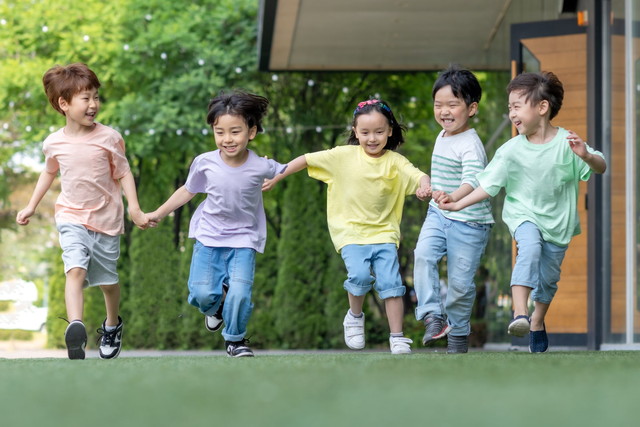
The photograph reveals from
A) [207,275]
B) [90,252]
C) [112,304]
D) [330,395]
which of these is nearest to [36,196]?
[90,252]

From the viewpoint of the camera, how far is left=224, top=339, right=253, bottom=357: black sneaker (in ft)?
19.8

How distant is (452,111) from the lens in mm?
6219

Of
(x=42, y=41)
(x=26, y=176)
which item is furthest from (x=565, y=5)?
(x=26, y=176)

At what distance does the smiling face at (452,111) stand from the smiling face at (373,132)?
30 centimetres

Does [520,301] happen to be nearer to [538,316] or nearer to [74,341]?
[538,316]

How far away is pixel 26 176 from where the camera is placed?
2403 cm

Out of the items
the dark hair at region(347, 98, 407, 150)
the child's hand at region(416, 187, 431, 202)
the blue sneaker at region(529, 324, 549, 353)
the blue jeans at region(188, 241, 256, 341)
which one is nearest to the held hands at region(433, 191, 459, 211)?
the child's hand at region(416, 187, 431, 202)

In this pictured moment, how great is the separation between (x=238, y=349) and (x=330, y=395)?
3.34 meters

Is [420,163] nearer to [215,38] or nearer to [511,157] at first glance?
[215,38]

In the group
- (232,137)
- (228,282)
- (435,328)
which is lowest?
(435,328)

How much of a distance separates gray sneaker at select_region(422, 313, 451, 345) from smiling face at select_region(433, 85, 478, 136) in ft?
3.45

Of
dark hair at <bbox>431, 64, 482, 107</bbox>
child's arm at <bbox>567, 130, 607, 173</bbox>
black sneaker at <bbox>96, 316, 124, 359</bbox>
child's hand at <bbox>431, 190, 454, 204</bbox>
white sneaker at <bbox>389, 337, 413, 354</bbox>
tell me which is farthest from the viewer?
black sneaker at <bbox>96, 316, 124, 359</bbox>

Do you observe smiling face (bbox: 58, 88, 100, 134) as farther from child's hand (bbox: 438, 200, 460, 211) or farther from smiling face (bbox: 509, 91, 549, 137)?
smiling face (bbox: 509, 91, 549, 137)

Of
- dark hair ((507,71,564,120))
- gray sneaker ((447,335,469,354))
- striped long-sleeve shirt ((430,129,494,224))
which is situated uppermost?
dark hair ((507,71,564,120))
